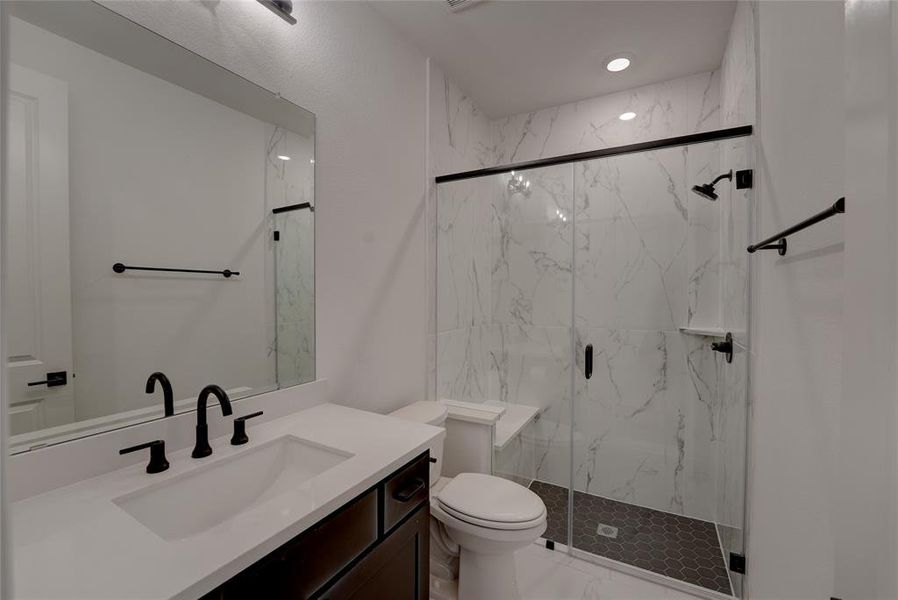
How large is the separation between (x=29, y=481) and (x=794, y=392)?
5.95 ft

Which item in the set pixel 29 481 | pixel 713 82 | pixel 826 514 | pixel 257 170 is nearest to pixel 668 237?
pixel 713 82

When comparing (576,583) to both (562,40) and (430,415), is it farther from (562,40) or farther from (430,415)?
(562,40)

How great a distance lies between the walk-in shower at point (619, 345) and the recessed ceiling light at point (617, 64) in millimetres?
687

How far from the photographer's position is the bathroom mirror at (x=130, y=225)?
0.84m

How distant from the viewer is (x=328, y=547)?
83 centimetres

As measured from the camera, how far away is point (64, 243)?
889mm

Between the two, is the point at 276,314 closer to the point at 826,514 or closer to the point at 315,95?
the point at 315,95

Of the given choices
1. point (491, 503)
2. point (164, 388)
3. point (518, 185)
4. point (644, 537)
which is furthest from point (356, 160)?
point (644, 537)

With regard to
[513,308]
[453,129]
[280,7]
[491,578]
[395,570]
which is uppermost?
[453,129]

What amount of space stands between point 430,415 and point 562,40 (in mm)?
2070

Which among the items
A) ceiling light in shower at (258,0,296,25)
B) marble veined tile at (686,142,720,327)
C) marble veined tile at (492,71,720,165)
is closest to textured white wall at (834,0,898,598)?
ceiling light in shower at (258,0,296,25)

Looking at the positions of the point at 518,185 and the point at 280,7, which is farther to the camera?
the point at 518,185

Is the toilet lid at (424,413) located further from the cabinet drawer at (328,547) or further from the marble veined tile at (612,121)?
the marble veined tile at (612,121)

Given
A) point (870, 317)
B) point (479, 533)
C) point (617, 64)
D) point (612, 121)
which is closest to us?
point (870, 317)
